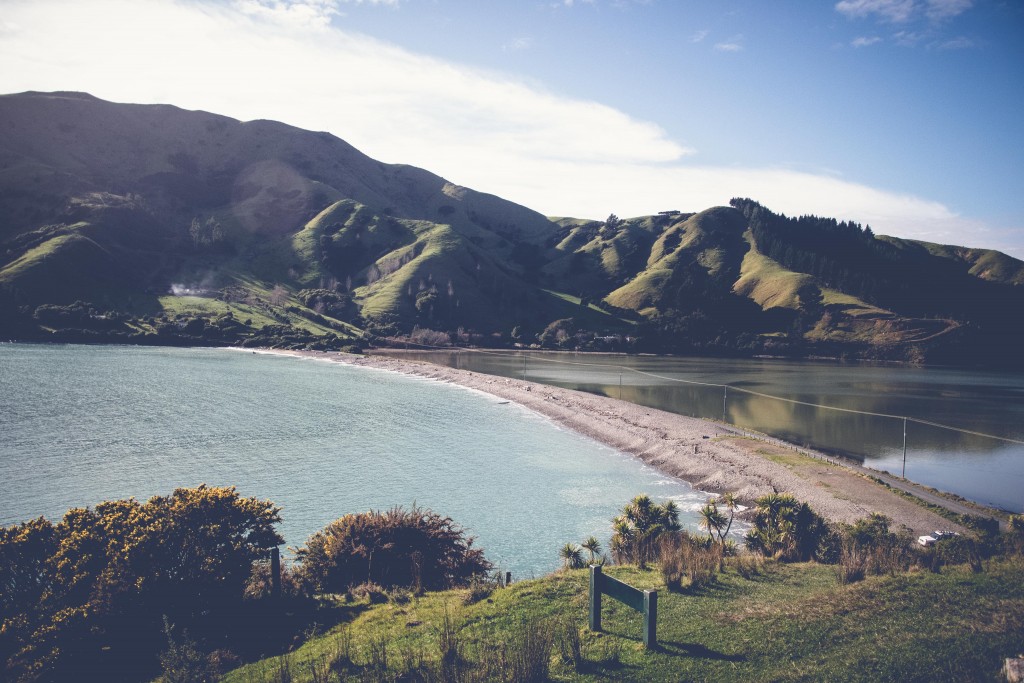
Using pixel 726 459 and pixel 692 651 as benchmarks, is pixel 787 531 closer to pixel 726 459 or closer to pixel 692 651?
pixel 692 651

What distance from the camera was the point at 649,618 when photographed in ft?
38.2

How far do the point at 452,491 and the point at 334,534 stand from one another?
55.0ft

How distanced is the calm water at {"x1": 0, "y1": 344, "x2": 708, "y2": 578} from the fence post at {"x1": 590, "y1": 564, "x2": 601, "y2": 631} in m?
12.3

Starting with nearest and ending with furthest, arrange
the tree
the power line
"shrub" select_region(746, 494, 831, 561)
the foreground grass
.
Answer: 1. the foreground grass
2. "shrub" select_region(746, 494, 831, 561)
3. the tree
4. the power line

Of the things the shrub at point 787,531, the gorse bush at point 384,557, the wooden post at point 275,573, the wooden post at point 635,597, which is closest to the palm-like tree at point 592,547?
the gorse bush at point 384,557

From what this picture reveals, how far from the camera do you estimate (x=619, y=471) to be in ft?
142

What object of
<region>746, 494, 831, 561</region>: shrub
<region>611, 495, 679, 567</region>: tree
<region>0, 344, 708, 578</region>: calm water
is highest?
<region>746, 494, 831, 561</region>: shrub

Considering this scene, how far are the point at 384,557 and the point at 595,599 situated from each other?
393 inches

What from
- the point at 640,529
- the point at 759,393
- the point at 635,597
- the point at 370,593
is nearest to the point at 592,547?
the point at 640,529

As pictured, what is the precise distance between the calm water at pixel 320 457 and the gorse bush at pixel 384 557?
4628mm

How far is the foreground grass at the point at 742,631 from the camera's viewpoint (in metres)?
10.7

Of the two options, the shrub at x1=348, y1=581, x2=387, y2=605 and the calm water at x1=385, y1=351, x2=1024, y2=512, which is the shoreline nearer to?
the calm water at x1=385, y1=351, x2=1024, y2=512

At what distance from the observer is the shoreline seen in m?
32.5

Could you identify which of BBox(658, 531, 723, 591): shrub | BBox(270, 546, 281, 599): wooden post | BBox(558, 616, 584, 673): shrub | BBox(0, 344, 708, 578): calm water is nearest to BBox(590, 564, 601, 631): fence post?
BBox(558, 616, 584, 673): shrub
